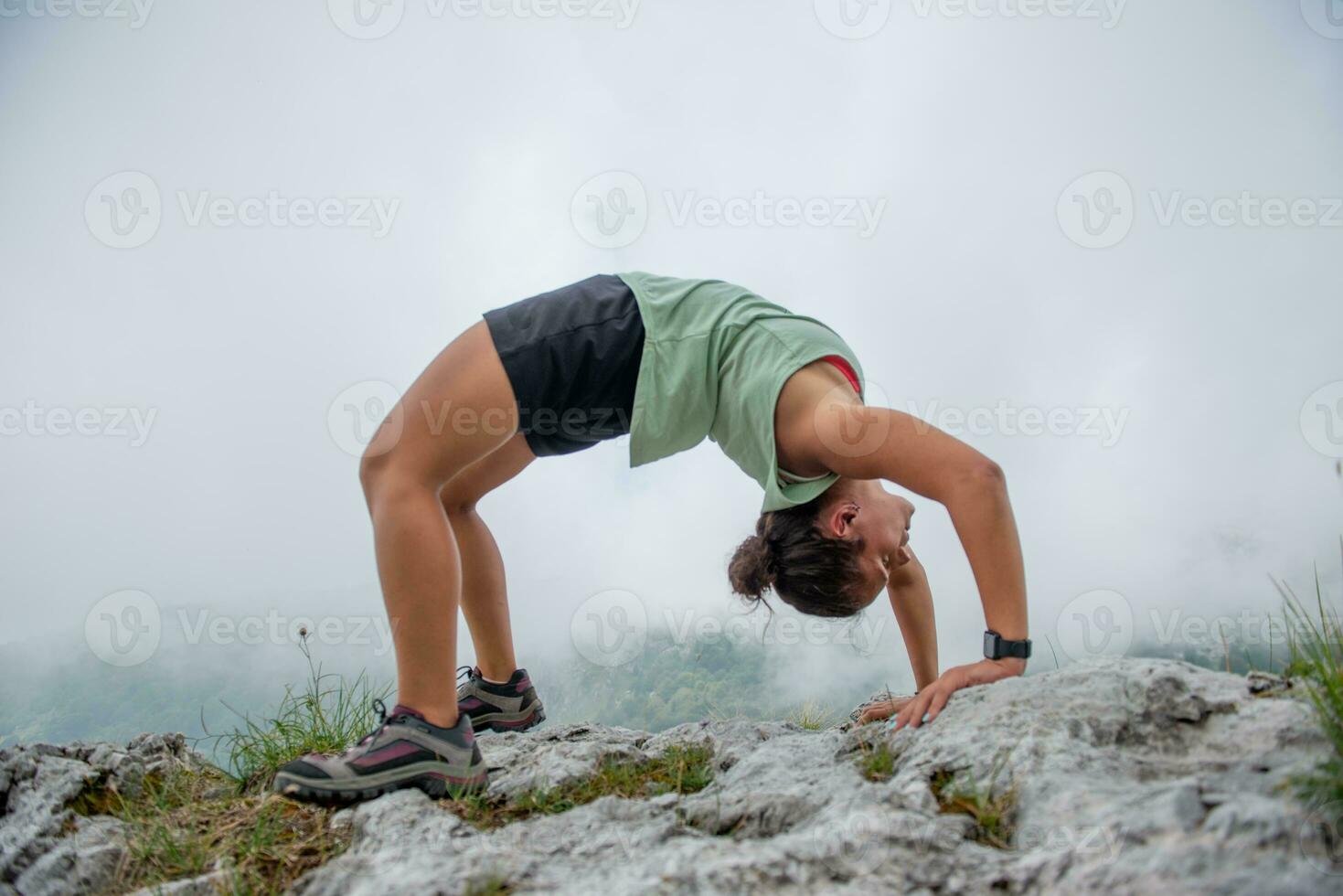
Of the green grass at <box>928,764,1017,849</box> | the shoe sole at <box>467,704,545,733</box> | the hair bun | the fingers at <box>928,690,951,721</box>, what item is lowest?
the shoe sole at <box>467,704,545,733</box>

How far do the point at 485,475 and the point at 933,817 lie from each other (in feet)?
7.33

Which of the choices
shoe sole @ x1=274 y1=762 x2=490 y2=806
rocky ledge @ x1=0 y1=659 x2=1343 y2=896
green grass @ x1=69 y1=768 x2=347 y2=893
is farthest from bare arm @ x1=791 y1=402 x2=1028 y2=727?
green grass @ x1=69 y1=768 x2=347 y2=893

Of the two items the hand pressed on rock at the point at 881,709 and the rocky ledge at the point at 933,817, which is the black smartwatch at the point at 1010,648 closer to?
the rocky ledge at the point at 933,817

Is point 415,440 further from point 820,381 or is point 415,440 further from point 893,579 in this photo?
point 893,579

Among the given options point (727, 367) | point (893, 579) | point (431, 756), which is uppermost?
point (727, 367)

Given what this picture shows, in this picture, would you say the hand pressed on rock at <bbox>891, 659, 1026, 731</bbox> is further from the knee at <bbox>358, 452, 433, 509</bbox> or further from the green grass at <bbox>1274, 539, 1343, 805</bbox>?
the knee at <bbox>358, 452, 433, 509</bbox>

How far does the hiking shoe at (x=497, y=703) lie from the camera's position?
370 centimetres

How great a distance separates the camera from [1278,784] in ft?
5.07

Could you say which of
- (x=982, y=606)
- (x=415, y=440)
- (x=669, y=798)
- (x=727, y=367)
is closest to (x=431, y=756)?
(x=669, y=798)

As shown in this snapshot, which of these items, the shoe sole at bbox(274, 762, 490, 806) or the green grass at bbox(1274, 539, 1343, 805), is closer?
the green grass at bbox(1274, 539, 1343, 805)

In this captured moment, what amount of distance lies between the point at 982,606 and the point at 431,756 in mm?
1736

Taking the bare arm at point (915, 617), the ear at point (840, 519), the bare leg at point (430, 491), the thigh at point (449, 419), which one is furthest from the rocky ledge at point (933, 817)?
the thigh at point (449, 419)

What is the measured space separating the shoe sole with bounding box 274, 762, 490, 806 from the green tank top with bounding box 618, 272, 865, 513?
3.88 feet

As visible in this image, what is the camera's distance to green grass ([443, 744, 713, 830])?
248 cm
